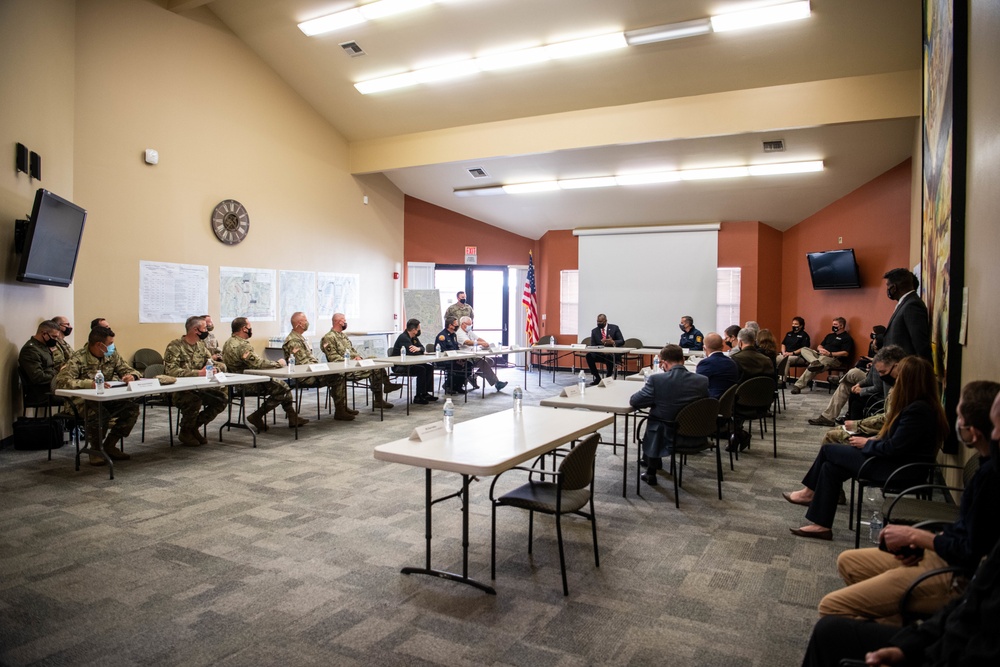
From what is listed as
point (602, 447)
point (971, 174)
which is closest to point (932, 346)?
point (971, 174)

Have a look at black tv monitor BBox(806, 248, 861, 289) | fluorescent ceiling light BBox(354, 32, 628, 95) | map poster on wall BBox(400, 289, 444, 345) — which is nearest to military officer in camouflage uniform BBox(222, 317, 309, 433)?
fluorescent ceiling light BBox(354, 32, 628, 95)

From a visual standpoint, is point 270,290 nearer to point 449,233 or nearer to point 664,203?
point 449,233

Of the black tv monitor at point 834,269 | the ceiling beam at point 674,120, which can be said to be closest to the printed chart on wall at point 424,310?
the ceiling beam at point 674,120

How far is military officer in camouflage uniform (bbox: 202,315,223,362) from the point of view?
642 cm

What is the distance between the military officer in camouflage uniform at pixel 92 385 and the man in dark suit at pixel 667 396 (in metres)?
4.26

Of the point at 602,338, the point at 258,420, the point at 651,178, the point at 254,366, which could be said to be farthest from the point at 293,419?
the point at 651,178

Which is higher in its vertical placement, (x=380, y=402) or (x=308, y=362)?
(x=308, y=362)

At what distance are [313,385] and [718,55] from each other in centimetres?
617

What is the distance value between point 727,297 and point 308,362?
337 inches

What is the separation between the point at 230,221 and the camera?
29.3ft

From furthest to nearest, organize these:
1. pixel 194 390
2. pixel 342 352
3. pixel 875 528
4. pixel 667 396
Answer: pixel 342 352
pixel 194 390
pixel 667 396
pixel 875 528

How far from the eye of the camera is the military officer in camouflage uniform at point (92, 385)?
5.10m

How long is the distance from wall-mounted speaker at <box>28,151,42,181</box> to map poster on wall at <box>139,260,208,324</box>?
178 cm

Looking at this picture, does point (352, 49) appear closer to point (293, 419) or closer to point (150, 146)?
point (150, 146)
